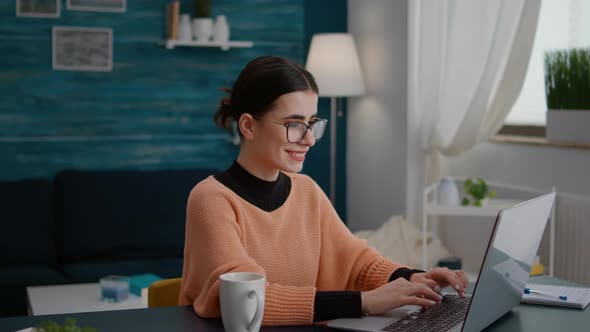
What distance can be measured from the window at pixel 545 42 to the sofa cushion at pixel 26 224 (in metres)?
2.39

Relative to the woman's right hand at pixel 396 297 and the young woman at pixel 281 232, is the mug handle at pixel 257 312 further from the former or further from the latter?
the woman's right hand at pixel 396 297

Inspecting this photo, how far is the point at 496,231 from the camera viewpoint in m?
1.31

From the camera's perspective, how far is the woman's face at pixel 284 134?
5.69 ft

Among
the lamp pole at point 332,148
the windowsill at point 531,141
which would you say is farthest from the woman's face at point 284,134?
the lamp pole at point 332,148

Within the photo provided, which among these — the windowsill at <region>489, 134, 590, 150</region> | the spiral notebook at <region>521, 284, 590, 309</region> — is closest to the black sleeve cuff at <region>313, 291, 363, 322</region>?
the spiral notebook at <region>521, 284, 590, 309</region>

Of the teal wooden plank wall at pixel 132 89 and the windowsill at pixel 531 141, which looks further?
the teal wooden plank wall at pixel 132 89

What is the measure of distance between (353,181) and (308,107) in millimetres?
3436

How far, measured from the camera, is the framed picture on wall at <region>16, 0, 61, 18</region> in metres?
4.62

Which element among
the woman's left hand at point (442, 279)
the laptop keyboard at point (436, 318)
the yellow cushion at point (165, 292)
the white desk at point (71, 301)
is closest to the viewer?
the laptop keyboard at point (436, 318)

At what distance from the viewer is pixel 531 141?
3.66 m

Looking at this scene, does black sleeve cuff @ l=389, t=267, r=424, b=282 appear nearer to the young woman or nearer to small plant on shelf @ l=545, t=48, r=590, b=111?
the young woman

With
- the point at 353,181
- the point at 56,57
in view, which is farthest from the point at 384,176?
the point at 56,57

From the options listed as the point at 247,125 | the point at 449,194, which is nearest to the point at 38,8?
the point at 449,194

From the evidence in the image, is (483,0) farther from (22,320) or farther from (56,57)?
(22,320)
